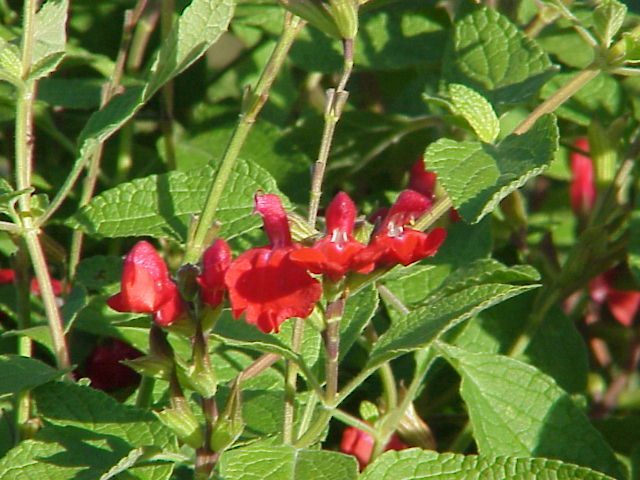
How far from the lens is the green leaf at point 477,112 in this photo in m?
0.89

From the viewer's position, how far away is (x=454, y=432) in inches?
46.4

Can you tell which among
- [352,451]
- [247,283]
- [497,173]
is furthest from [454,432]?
[247,283]

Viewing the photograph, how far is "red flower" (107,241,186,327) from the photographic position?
0.69 metres

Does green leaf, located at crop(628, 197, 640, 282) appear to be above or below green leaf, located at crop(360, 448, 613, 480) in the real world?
above

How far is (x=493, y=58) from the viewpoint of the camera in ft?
3.39

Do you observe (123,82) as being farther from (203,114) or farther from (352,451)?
(352,451)

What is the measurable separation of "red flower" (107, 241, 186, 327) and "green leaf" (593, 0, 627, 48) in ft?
1.42

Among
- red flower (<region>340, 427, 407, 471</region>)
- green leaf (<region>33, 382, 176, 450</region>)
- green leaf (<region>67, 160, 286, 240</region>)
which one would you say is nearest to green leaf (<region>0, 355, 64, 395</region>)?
green leaf (<region>33, 382, 176, 450</region>)

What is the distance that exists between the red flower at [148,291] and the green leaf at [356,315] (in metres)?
0.16

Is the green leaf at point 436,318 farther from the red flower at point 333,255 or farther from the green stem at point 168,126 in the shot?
the green stem at point 168,126

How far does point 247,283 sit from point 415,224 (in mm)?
209

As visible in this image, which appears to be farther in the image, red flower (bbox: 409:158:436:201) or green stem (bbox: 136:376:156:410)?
red flower (bbox: 409:158:436:201)

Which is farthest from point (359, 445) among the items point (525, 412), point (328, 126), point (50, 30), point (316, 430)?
point (50, 30)

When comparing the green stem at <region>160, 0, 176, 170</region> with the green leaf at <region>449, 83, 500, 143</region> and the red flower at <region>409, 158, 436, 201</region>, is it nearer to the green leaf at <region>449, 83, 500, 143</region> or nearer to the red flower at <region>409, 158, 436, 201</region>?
the red flower at <region>409, 158, 436, 201</region>
